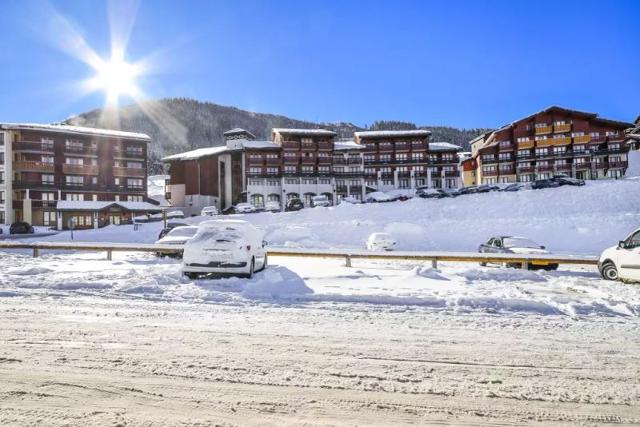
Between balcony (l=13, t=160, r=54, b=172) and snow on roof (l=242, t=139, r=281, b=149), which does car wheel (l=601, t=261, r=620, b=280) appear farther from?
balcony (l=13, t=160, r=54, b=172)

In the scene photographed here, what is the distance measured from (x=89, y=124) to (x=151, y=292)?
180699mm

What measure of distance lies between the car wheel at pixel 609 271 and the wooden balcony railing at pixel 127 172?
6735 centimetres

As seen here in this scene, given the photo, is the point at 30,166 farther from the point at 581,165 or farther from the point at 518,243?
the point at 581,165

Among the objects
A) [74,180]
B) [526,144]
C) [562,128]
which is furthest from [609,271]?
[74,180]

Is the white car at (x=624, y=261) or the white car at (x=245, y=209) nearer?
the white car at (x=624, y=261)

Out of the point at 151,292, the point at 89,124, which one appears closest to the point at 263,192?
the point at 151,292

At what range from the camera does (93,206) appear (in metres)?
58.0

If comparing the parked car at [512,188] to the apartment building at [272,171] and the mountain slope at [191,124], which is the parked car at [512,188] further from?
the mountain slope at [191,124]

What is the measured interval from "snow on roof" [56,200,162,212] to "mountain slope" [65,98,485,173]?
9049cm

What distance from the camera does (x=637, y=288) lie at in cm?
945

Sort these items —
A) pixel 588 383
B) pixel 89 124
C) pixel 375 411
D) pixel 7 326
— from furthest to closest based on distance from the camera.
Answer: pixel 89 124, pixel 7 326, pixel 588 383, pixel 375 411

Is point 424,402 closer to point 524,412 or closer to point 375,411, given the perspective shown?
point 375,411

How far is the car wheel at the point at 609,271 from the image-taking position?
37.3 feet

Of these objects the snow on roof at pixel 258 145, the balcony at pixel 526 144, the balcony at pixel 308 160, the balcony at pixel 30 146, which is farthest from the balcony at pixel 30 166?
the balcony at pixel 526 144
